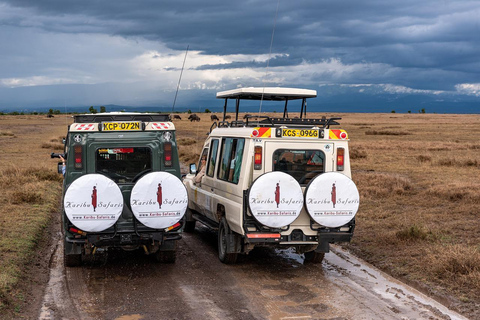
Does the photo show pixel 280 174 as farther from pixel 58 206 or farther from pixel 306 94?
pixel 58 206

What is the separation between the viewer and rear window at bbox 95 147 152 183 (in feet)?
28.4

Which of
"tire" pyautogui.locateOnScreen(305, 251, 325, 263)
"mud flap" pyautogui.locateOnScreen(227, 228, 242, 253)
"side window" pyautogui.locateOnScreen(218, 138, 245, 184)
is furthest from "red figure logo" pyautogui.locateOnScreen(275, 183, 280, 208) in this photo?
"tire" pyautogui.locateOnScreen(305, 251, 325, 263)

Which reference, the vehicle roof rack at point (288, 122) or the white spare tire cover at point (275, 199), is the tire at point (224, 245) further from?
the vehicle roof rack at point (288, 122)

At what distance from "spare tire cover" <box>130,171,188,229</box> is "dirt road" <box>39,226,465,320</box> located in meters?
0.98

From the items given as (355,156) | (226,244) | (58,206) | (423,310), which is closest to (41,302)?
(226,244)

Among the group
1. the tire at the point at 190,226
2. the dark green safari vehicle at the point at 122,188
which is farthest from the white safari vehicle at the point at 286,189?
the tire at the point at 190,226

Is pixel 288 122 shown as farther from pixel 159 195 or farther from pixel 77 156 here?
pixel 77 156

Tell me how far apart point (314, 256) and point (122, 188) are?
347 centimetres

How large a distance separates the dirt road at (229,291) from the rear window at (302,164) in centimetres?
159

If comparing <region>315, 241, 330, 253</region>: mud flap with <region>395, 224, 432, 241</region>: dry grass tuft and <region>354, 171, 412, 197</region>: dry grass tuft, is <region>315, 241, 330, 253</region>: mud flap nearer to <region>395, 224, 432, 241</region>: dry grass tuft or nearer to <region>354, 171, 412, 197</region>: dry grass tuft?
<region>395, 224, 432, 241</region>: dry grass tuft

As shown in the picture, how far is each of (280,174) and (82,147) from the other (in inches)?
125

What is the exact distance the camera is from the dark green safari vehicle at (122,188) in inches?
301

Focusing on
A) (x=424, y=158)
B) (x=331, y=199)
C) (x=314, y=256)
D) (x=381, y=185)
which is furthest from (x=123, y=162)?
(x=424, y=158)

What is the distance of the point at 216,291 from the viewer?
757 cm
